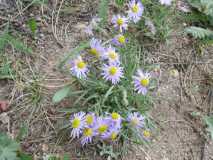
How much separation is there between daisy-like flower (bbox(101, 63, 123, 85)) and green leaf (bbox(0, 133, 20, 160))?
491 millimetres

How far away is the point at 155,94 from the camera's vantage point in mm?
2105

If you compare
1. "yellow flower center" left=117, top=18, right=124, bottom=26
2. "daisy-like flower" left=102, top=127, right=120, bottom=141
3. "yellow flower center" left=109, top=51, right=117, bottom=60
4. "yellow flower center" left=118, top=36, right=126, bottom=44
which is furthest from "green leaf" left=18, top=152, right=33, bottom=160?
"yellow flower center" left=117, top=18, right=124, bottom=26

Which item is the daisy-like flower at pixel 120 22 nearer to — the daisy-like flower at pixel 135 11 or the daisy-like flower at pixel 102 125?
the daisy-like flower at pixel 135 11

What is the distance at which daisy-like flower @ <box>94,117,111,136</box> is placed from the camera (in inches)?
70.6

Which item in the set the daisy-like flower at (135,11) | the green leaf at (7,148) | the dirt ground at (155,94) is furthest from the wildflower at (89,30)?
the green leaf at (7,148)

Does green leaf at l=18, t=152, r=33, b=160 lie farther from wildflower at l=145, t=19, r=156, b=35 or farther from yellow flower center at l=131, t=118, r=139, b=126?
wildflower at l=145, t=19, r=156, b=35

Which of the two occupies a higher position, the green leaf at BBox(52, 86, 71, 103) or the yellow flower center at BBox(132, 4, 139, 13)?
the yellow flower center at BBox(132, 4, 139, 13)

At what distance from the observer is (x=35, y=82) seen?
6.57 feet

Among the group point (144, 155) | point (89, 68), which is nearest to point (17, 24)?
point (89, 68)

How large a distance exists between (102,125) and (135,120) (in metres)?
0.16

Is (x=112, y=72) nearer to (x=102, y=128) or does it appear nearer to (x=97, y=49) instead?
(x=97, y=49)

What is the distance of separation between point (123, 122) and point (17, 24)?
2.44ft

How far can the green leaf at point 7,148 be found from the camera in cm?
161

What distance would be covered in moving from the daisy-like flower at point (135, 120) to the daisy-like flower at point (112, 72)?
0.16 metres
